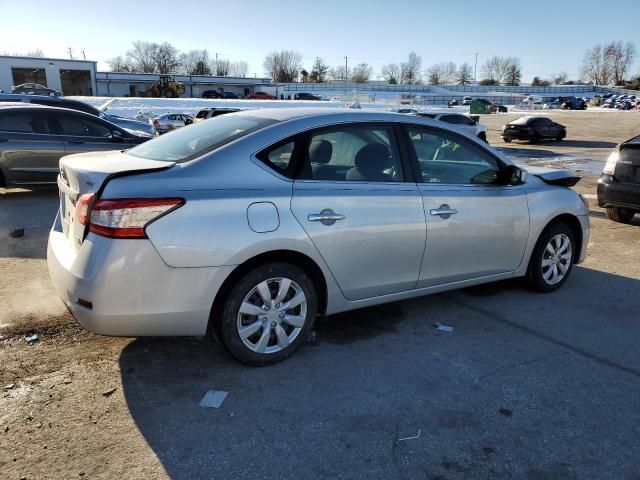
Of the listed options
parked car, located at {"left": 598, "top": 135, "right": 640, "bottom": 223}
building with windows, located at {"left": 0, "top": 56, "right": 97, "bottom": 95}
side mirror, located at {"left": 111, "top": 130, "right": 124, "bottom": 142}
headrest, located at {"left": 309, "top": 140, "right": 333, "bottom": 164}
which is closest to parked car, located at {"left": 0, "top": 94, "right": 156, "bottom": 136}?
side mirror, located at {"left": 111, "top": 130, "right": 124, "bottom": 142}

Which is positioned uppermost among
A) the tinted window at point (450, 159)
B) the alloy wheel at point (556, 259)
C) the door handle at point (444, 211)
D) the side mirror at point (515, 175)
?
the tinted window at point (450, 159)

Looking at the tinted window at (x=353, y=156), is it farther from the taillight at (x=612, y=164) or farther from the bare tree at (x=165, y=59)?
the bare tree at (x=165, y=59)

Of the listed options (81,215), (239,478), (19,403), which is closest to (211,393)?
(239,478)

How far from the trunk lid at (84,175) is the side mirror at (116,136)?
21.2 feet

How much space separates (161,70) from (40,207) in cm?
11947

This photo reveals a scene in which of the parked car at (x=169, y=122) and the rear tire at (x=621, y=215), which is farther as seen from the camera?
the parked car at (x=169, y=122)

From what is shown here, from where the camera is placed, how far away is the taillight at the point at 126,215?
3039 millimetres

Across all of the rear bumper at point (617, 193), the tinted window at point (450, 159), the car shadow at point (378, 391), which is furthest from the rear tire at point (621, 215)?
the tinted window at point (450, 159)

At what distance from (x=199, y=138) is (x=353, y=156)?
111 cm

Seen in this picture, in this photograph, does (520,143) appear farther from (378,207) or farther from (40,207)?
(378,207)

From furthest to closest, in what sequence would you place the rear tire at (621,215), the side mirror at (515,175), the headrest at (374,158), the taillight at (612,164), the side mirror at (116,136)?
the side mirror at (116,136), the rear tire at (621,215), the taillight at (612,164), the side mirror at (515,175), the headrest at (374,158)

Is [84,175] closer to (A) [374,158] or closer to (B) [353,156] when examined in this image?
(B) [353,156]

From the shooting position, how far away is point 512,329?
14.2ft

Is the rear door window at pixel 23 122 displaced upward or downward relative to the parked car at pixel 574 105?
upward
